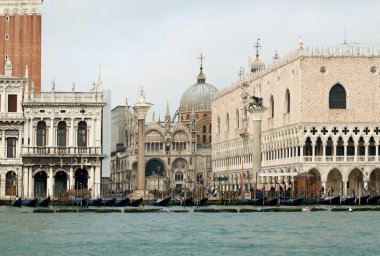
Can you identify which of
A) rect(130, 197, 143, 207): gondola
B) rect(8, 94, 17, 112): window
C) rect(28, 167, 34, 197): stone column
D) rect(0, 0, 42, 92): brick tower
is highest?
rect(0, 0, 42, 92): brick tower

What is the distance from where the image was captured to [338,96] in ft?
328

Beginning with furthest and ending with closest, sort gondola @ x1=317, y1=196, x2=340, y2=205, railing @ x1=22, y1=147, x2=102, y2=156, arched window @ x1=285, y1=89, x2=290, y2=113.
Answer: arched window @ x1=285, y1=89, x2=290, y2=113
railing @ x1=22, y1=147, x2=102, y2=156
gondola @ x1=317, y1=196, x2=340, y2=205

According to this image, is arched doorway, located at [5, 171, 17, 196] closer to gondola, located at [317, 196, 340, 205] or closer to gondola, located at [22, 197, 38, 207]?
gondola, located at [22, 197, 38, 207]

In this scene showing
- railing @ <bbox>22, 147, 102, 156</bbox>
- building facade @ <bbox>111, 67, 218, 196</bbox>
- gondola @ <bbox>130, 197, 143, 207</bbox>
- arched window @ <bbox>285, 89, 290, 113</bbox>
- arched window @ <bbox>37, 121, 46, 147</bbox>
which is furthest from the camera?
building facade @ <bbox>111, 67, 218, 196</bbox>

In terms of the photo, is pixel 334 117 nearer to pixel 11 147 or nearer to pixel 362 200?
pixel 362 200

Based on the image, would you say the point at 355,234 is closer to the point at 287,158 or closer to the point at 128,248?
the point at 128,248

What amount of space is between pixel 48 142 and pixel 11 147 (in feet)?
9.89

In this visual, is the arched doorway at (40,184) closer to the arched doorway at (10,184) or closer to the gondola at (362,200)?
the arched doorway at (10,184)

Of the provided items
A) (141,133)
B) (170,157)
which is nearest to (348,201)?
(141,133)

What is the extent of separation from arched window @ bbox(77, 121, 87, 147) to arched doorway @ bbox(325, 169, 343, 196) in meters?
24.2

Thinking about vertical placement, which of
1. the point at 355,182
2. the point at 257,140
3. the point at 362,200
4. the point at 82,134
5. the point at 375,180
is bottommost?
the point at 362,200

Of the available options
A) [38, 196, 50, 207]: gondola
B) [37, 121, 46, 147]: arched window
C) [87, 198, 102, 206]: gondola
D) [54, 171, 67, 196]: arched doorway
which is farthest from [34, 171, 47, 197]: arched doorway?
Answer: [38, 196, 50, 207]: gondola

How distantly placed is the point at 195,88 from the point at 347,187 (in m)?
69.2

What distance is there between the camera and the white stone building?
291 ft
